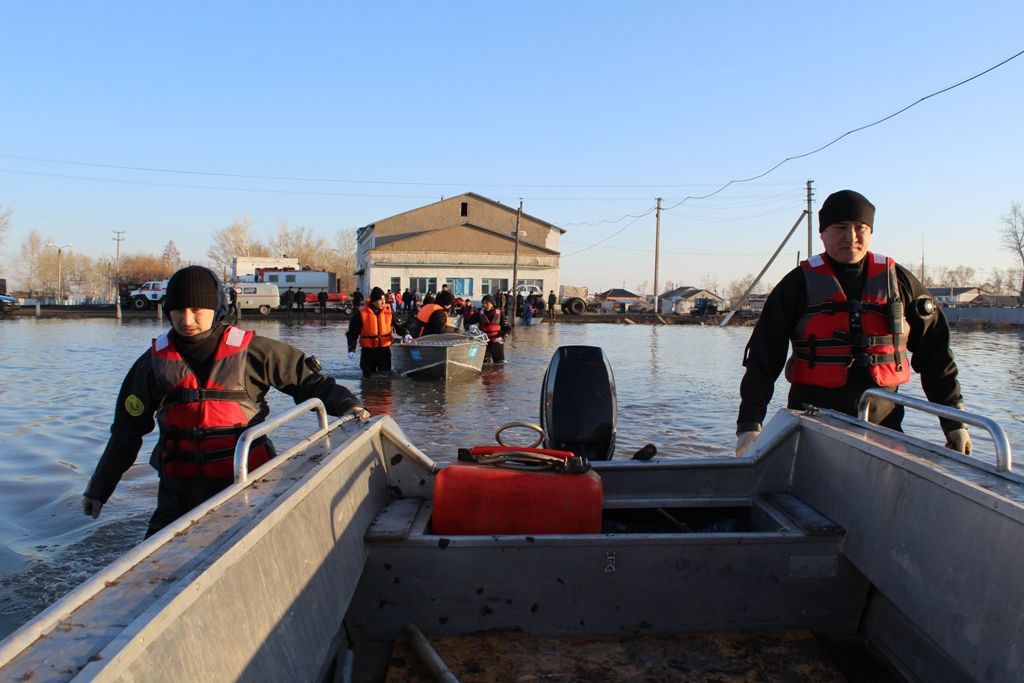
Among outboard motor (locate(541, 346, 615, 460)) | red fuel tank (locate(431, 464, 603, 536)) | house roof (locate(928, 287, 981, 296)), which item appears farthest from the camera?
house roof (locate(928, 287, 981, 296))

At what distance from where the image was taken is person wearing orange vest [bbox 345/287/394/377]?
1430 centimetres

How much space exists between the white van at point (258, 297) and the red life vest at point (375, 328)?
34.1m

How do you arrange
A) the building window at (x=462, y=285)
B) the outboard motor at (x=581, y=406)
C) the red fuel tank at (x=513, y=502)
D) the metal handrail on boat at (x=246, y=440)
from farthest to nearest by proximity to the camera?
1. the building window at (x=462, y=285)
2. the outboard motor at (x=581, y=406)
3. the red fuel tank at (x=513, y=502)
4. the metal handrail on boat at (x=246, y=440)

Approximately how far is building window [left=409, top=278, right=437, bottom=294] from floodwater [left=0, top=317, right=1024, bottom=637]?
28888 mm

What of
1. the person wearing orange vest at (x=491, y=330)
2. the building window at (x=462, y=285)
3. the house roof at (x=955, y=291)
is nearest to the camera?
the person wearing orange vest at (x=491, y=330)

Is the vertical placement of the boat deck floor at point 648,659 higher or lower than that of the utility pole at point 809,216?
lower

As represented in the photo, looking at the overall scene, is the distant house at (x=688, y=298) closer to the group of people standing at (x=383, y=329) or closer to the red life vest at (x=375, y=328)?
the group of people standing at (x=383, y=329)

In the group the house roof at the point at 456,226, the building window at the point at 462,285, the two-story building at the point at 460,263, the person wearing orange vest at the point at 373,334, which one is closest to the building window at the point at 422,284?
the two-story building at the point at 460,263

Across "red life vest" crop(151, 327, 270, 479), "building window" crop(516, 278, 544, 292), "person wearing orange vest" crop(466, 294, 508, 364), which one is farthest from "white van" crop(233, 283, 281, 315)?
"red life vest" crop(151, 327, 270, 479)

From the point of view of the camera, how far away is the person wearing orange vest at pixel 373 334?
563 inches

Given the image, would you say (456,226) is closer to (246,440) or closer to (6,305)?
(6,305)

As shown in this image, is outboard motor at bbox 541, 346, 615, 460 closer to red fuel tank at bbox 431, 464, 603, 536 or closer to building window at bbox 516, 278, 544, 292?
red fuel tank at bbox 431, 464, 603, 536

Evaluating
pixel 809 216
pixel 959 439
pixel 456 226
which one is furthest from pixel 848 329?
pixel 456 226

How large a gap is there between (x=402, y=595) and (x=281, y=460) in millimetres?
754
